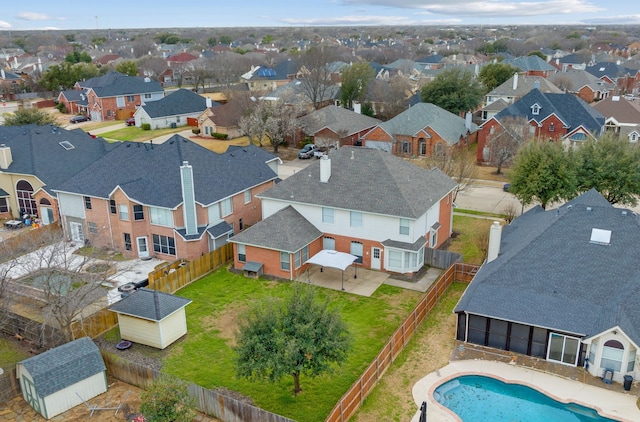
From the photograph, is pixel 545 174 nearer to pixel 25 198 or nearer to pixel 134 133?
pixel 25 198

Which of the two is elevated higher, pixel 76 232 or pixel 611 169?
pixel 611 169

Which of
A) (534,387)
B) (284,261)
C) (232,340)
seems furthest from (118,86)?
(534,387)

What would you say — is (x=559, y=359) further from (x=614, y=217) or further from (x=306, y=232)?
(x=306, y=232)

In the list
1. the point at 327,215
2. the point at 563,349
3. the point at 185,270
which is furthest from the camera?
the point at 327,215

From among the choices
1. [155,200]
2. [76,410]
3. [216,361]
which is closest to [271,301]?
[216,361]

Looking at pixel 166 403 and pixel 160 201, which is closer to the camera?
pixel 166 403
